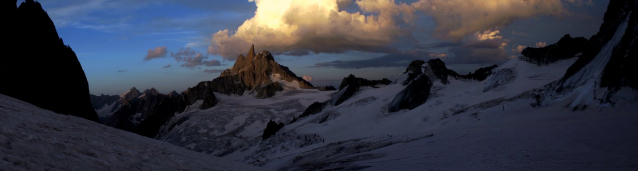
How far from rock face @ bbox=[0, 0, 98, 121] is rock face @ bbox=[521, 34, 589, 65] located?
60802mm

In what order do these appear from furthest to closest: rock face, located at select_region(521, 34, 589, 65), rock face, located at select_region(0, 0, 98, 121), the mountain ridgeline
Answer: the mountain ridgeline
rock face, located at select_region(521, 34, 589, 65)
rock face, located at select_region(0, 0, 98, 121)

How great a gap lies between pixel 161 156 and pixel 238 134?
75.6 m

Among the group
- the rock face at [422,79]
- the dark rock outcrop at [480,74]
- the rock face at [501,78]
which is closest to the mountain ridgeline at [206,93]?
the rock face at [422,79]

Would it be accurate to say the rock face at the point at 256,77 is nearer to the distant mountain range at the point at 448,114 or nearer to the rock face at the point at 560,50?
the distant mountain range at the point at 448,114

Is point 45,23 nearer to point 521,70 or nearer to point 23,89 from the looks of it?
point 23,89

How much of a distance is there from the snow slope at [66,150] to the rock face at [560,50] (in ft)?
182

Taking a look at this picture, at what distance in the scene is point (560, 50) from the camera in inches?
2041

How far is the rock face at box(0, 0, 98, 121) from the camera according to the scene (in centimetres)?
2922

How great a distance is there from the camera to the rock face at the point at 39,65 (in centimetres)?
2922

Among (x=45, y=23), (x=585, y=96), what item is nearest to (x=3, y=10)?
(x=45, y=23)

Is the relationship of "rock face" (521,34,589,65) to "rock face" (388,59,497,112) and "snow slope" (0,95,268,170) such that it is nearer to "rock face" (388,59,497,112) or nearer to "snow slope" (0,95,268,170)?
"rock face" (388,59,497,112)

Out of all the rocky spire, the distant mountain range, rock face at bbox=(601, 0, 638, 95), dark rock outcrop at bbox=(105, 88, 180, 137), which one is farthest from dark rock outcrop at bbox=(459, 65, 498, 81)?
the rocky spire

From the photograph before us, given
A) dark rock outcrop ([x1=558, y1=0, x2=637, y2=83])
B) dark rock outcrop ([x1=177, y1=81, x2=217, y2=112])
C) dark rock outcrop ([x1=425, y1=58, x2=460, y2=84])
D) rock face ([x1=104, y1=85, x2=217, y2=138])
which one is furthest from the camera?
dark rock outcrop ([x1=177, y1=81, x2=217, y2=112])

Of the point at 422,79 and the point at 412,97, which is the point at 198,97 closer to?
the point at 422,79
